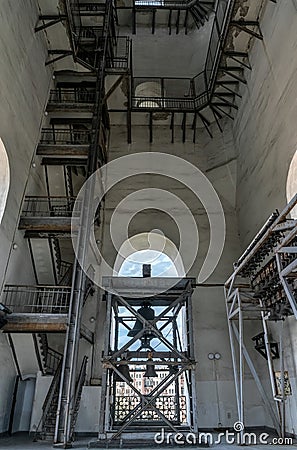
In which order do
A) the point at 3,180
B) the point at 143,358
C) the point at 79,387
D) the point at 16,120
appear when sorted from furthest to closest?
the point at 16,120
the point at 79,387
the point at 3,180
the point at 143,358

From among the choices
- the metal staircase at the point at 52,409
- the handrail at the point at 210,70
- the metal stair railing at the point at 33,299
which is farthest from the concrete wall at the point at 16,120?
the handrail at the point at 210,70

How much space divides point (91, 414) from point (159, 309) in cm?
355

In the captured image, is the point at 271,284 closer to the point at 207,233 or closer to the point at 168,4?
the point at 207,233

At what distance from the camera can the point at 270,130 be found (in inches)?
392

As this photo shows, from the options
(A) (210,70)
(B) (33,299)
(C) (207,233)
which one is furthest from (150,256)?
(A) (210,70)

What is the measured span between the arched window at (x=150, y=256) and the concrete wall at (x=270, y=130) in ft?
8.57

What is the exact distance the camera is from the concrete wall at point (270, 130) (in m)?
8.52

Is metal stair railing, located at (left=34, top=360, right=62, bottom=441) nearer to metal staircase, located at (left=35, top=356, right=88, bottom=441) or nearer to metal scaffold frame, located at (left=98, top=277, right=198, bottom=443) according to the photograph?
metal staircase, located at (left=35, top=356, right=88, bottom=441)

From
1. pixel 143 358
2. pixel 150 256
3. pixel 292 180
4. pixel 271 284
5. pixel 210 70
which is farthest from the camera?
pixel 210 70

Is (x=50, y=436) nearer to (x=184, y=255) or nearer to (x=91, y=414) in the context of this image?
(x=91, y=414)

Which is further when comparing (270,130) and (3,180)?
(270,130)

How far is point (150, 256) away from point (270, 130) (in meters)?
6.36

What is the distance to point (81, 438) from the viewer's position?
8.71 meters

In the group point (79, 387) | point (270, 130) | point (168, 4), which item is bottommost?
point (79, 387)
